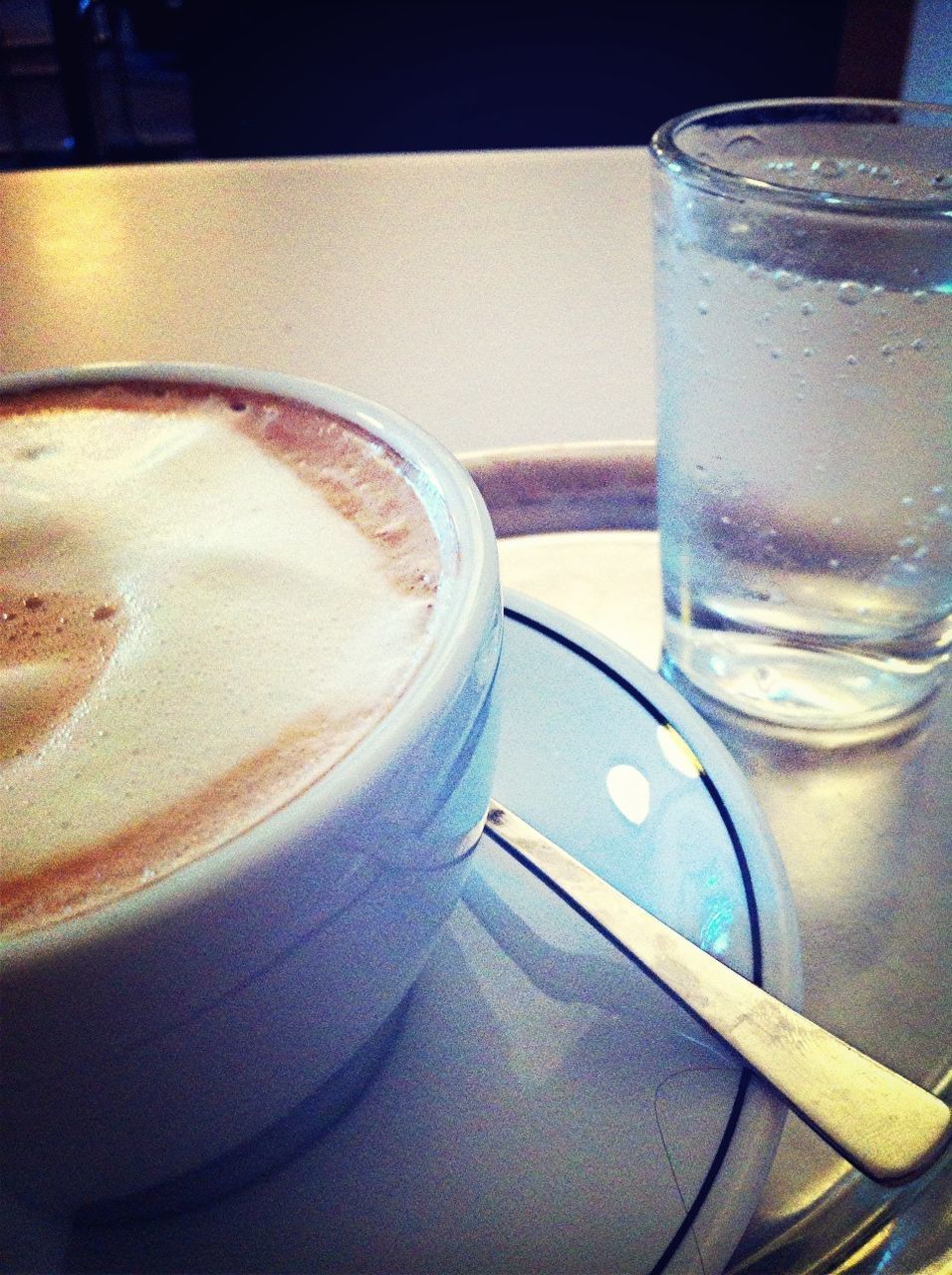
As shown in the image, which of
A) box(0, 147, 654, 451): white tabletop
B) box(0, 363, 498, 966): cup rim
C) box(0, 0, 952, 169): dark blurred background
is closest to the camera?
box(0, 363, 498, 966): cup rim

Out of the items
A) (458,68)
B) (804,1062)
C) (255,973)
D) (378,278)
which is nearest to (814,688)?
(804,1062)

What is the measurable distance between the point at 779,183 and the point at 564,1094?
315 millimetres

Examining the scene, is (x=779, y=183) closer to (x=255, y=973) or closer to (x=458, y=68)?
(x=255, y=973)

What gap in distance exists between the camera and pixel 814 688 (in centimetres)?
48

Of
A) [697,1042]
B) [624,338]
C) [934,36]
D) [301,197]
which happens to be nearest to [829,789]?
[697,1042]

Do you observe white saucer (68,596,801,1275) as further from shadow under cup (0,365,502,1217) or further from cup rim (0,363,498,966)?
cup rim (0,363,498,966)

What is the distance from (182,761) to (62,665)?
66 millimetres

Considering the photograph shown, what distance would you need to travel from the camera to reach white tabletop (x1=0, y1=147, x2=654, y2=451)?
71cm

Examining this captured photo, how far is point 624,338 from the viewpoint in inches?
29.8

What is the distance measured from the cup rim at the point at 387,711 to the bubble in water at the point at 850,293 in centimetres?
14

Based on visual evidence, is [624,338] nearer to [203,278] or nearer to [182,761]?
[203,278]

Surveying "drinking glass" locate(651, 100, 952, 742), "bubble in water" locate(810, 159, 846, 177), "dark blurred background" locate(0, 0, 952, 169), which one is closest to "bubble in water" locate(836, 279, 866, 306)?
"drinking glass" locate(651, 100, 952, 742)

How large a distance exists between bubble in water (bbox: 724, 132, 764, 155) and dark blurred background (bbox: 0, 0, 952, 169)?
7.34ft

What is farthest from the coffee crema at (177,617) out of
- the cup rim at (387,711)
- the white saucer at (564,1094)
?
the white saucer at (564,1094)
